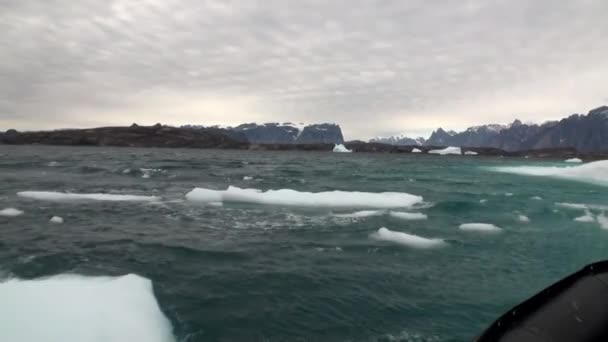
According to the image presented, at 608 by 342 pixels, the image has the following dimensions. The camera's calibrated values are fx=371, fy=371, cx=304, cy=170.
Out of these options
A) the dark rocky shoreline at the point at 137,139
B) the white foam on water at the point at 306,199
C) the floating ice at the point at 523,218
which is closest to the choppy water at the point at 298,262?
the floating ice at the point at 523,218

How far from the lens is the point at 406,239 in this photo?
40.7 feet

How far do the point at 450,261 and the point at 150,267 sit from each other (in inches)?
316

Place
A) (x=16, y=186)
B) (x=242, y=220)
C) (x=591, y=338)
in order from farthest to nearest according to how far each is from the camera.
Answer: (x=16, y=186)
(x=242, y=220)
(x=591, y=338)

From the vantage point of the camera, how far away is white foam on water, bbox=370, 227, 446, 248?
12.1 m

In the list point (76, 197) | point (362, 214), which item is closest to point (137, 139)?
point (76, 197)

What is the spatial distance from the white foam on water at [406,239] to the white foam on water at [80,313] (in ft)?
26.1

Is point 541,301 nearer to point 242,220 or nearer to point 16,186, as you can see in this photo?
point 242,220

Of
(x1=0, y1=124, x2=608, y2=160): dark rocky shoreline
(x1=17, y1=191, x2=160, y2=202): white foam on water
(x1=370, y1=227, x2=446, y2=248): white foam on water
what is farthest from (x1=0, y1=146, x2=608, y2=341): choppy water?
(x1=0, y1=124, x2=608, y2=160): dark rocky shoreline

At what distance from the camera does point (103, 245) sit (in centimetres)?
1102

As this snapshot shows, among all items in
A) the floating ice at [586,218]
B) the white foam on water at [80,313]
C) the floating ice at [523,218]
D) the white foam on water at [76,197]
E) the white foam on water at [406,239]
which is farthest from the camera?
the white foam on water at [76,197]

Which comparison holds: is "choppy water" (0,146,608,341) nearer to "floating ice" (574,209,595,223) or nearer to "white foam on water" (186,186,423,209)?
"floating ice" (574,209,595,223)

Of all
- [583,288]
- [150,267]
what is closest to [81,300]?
[150,267]

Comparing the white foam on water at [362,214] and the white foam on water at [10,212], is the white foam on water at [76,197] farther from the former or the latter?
the white foam on water at [362,214]

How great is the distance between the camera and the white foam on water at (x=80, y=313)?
516 cm
